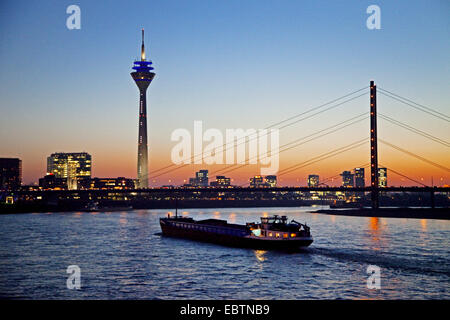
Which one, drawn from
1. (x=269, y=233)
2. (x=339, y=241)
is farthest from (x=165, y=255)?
(x=339, y=241)

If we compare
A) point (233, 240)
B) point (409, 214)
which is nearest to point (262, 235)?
point (233, 240)

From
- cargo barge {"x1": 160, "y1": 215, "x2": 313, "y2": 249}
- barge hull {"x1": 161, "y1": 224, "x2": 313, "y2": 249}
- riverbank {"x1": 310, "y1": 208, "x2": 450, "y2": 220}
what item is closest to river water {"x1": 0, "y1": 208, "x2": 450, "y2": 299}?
barge hull {"x1": 161, "y1": 224, "x2": 313, "y2": 249}

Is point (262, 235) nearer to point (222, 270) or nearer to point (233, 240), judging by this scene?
point (233, 240)

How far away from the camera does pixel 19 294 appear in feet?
85.7

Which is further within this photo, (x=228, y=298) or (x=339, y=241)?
(x=339, y=241)

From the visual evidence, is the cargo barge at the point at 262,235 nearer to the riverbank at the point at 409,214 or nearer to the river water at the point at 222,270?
the river water at the point at 222,270

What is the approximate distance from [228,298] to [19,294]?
11.7 m

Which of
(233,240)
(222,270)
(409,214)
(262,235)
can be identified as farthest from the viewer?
(409,214)

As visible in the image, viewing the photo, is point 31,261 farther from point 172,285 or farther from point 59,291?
point 172,285

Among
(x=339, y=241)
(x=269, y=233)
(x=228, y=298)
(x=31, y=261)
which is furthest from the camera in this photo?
(x=339, y=241)

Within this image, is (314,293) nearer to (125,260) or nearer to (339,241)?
(125,260)

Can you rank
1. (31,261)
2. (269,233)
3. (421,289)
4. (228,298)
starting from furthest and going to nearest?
(269,233) → (31,261) → (421,289) → (228,298)

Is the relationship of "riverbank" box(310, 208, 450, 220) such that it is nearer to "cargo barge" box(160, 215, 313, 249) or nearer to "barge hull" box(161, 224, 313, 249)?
"barge hull" box(161, 224, 313, 249)

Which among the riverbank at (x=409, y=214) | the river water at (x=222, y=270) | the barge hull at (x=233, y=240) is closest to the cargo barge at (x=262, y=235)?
the barge hull at (x=233, y=240)
